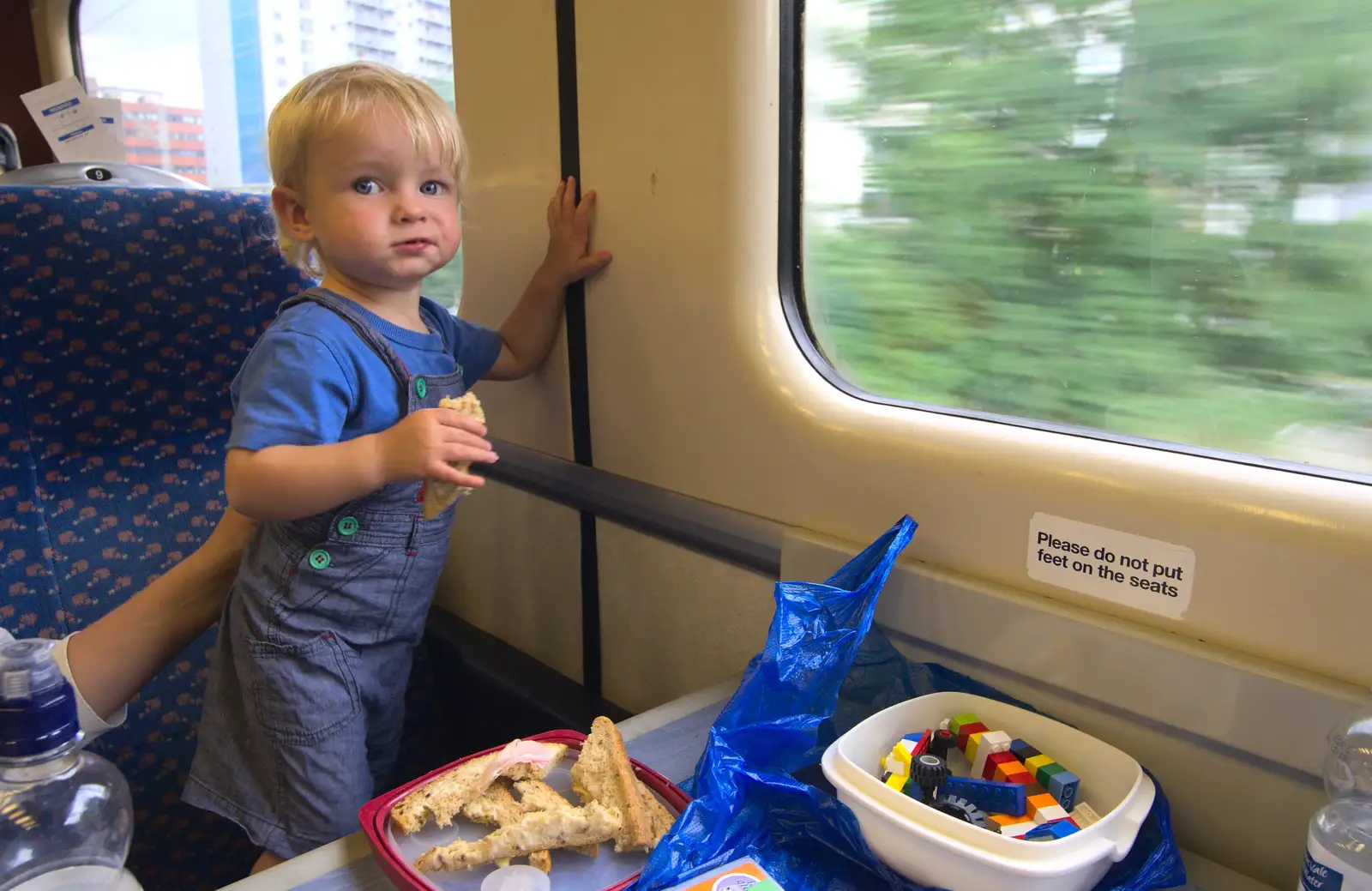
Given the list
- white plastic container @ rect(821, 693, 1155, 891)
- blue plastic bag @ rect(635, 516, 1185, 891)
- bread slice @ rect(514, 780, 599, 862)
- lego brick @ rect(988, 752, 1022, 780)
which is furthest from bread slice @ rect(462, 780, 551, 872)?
lego brick @ rect(988, 752, 1022, 780)

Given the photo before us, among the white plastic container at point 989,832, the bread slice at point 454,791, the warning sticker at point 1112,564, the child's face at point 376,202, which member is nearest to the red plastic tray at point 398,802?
the bread slice at point 454,791

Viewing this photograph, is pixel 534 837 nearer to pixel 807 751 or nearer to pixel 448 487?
Answer: pixel 807 751

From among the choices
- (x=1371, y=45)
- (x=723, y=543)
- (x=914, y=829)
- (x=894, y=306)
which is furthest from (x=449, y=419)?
(x=1371, y=45)

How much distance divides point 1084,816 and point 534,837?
0.44 meters

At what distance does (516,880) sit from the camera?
2.47ft

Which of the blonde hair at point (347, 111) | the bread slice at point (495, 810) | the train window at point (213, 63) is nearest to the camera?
the bread slice at point (495, 810)

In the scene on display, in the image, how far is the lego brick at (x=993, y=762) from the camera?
799 millimetres

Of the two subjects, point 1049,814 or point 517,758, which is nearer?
point 1049,814

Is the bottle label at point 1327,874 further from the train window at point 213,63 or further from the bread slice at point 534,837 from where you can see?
the train window at point 213,63

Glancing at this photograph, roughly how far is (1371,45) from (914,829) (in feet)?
2.24

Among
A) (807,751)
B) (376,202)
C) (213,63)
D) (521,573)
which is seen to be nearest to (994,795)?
(807,751)

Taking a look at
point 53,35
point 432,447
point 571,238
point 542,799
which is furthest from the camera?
point 53,35

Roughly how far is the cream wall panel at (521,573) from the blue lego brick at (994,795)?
2.77 ft

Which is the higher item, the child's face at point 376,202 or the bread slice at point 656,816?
the child's face at point 376,202
